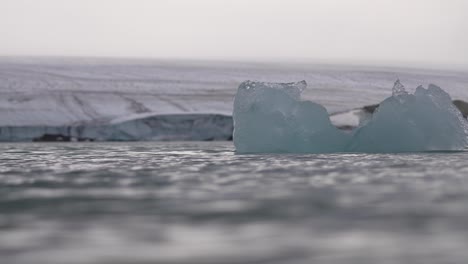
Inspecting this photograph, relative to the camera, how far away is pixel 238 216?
10.7 ft

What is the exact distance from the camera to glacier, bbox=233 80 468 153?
851 cm

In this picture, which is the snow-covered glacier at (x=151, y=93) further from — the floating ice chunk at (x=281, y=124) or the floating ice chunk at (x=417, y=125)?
the floating ice chunk at (x=417, y=125)

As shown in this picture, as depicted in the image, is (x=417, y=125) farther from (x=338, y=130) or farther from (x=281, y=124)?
(x=281, y=124)

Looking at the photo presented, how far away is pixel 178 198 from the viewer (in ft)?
12.9

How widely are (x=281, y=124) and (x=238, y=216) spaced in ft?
18.4

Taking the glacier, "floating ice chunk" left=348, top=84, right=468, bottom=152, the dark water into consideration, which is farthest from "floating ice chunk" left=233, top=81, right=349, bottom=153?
the dark water

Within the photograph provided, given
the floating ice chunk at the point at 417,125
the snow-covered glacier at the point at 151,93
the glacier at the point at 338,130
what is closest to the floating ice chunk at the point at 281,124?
the glacier at the point at 338,130

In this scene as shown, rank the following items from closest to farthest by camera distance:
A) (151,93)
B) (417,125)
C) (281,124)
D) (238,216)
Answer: (238,216) < (417,125) < (281,124) < (151,93)

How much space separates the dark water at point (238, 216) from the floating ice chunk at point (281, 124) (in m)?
3.10

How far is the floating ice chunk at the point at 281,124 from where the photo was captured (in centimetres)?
876

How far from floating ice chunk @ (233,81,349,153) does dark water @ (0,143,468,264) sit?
310cm

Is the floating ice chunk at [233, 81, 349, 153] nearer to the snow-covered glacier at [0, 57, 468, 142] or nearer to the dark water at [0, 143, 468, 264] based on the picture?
the dark water at [0, 143, 468, 264]

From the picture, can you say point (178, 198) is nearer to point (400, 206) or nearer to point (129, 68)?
point (400, 206)

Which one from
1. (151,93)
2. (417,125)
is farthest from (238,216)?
(151,93)
